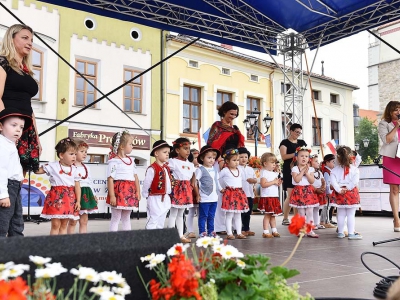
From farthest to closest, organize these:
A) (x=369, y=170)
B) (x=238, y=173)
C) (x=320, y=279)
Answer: (x=369, y=170)
(x=238, y=173)
(x=320, y=279)

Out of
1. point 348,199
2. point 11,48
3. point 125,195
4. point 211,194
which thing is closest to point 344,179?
point 348,199

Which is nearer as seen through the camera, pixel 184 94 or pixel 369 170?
pixel 369 170

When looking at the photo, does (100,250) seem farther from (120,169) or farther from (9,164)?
(120,169)

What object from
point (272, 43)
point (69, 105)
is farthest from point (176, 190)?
point (69, 105)

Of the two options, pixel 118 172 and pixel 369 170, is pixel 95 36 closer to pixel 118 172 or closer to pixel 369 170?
pixel 369 170

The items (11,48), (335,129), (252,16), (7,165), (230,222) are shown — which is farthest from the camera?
(335,129)

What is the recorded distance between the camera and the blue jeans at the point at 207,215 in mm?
6055

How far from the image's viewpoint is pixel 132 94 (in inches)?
694

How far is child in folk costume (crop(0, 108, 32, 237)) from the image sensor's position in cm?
287

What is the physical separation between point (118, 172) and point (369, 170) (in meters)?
8.74

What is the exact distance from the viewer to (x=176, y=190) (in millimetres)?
5859

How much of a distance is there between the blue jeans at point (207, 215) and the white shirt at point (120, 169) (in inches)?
44.5

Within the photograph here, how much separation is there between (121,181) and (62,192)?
868 mm

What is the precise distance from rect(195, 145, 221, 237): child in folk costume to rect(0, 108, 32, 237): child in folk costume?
323 cm
